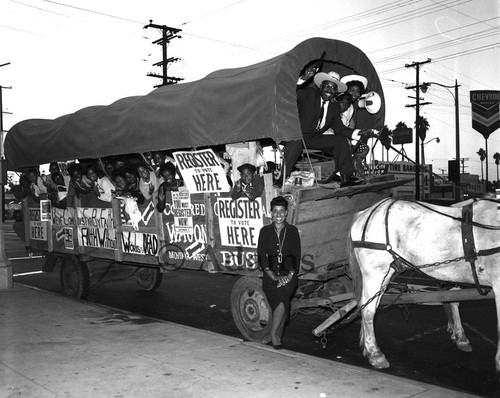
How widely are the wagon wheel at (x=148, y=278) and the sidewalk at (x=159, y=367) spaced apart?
356 cm

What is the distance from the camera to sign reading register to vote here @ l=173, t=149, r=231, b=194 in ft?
23.3

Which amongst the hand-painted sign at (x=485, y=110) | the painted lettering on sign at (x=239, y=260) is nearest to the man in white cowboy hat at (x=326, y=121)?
the painted lettering on sign at (x=239, y=260)

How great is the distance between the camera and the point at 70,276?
34.3ft

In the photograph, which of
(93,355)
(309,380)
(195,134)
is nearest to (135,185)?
(195,134)

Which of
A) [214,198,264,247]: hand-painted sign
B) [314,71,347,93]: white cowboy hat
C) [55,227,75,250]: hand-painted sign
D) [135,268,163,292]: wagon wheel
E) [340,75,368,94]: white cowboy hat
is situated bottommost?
[135,268,163,292]: wagon wheel

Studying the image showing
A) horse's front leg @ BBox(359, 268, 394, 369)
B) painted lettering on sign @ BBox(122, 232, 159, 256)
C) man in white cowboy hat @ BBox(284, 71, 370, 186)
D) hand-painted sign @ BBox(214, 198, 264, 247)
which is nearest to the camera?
horse's front leg @ BBox(359, 268, 394, 369)

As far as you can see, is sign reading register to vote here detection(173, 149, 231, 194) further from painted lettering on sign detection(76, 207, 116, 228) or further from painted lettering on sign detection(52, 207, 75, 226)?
painted lettering on sign detection(52, 207, 75, 226)

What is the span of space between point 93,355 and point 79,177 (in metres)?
4.54

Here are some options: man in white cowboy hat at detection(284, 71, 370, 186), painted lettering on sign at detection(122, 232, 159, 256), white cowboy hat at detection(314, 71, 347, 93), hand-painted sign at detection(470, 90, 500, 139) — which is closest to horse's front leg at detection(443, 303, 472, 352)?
man in white cowboy hat at detection(284, 71, 370, 186)

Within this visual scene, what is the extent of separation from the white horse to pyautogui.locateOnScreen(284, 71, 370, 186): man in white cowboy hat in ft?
3.56

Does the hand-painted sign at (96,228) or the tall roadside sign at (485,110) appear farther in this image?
the tall roadside sign at (485,110)

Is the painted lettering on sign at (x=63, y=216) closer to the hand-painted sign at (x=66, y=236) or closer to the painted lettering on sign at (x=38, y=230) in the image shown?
the hand-painted sign at (x=66, y=236)

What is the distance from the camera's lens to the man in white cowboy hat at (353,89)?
7.77m

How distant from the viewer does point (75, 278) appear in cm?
1032
